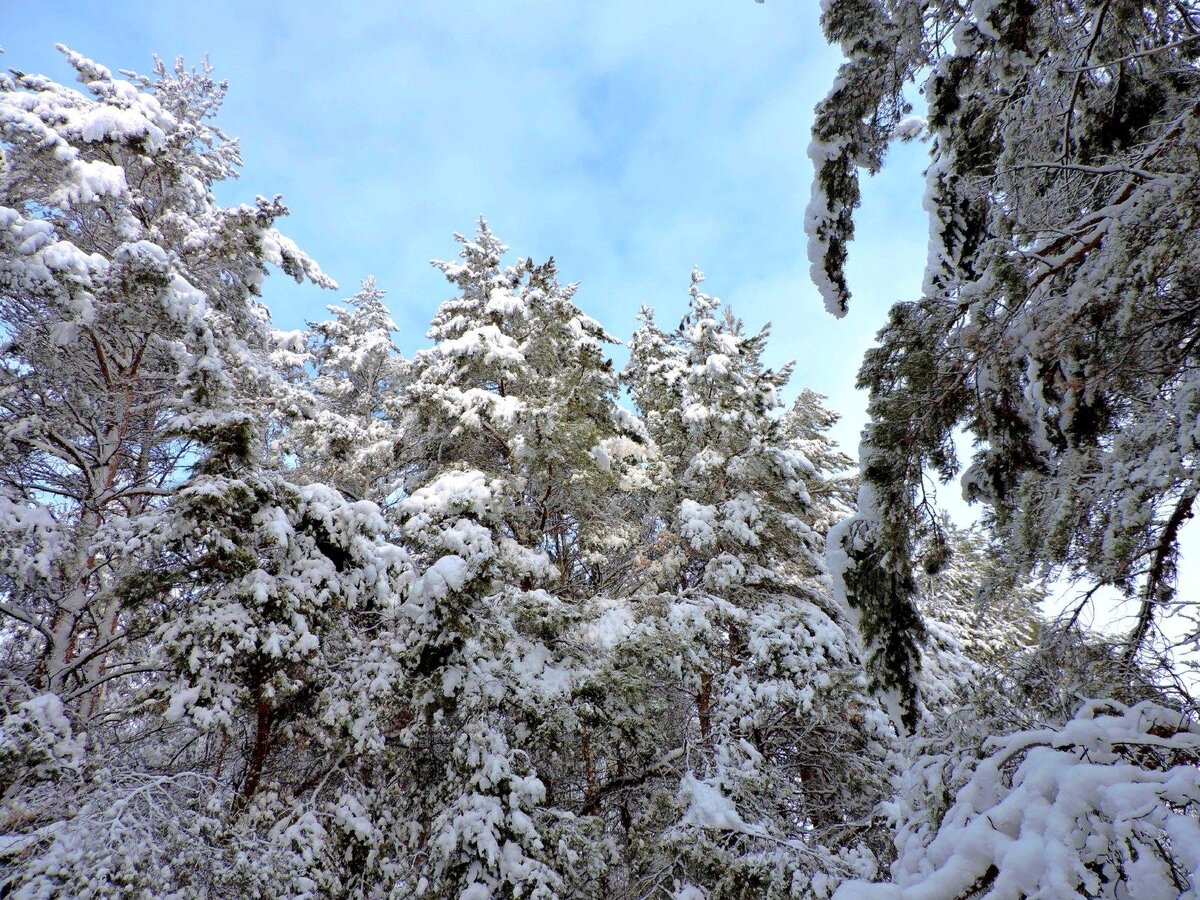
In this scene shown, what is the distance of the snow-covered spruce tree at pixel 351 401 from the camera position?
35.8 feet

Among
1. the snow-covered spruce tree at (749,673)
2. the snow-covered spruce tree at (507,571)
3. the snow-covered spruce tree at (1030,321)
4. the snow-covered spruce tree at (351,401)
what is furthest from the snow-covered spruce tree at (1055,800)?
the snow-covered spruce tree at (351,401)

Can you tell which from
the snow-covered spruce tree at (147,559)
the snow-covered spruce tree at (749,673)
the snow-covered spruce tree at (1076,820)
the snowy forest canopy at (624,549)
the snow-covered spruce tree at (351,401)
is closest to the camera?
the snow-covered spruce tree at (1076,820)

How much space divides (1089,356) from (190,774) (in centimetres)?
→ 733

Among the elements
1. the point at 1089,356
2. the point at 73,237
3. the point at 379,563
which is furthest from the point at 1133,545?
the point at 73,237

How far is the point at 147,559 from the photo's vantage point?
5.70 metres

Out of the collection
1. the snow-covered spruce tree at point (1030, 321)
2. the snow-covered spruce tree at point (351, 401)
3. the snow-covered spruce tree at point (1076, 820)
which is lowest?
the snow-covered spruce tree at point (1076, 820)

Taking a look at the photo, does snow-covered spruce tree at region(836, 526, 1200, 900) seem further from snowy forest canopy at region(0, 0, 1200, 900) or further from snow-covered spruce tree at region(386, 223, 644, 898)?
snow-covered spruce tree at region(386, 223, 644, 898)

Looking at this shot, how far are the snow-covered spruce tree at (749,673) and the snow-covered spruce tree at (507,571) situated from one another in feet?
3.55

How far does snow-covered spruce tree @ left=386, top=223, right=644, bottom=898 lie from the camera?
636cm

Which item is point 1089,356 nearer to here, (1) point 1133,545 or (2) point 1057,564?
(1) point 1133,545

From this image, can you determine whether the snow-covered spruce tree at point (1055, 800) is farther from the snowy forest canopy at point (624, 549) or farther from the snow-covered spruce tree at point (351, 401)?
the snow-covered spruce tree at point (351, 401)

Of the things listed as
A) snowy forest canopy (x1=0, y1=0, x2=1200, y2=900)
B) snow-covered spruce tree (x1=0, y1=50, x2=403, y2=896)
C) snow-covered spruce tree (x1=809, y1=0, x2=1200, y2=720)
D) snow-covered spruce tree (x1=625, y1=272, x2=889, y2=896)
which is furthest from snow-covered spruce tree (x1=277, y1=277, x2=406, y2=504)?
snow-covered spruce tree (x1=809, y1=0, x2=1200, y2=720)

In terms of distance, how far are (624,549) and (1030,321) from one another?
8.20 meters

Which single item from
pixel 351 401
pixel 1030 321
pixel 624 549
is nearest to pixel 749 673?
pixel 624 549
